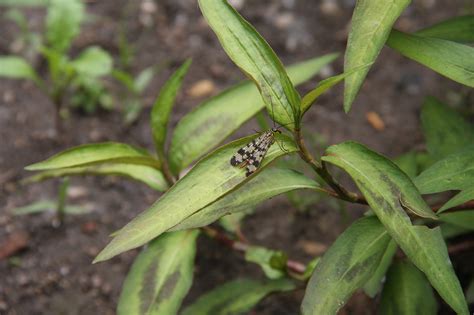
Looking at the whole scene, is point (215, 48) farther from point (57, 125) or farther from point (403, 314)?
point (403, 314)

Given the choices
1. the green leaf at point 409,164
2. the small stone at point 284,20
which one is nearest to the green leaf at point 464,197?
the green leaf at point 409,164

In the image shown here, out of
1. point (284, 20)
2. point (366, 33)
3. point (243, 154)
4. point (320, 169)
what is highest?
point (366, 33)

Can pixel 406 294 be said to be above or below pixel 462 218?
below

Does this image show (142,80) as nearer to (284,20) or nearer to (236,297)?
(284,20)

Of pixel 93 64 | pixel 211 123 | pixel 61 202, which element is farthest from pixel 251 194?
pixel 93 64

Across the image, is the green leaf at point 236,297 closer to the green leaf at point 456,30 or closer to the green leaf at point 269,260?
the green leaf at point 269,260

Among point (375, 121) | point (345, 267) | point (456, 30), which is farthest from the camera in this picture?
point (375, 121)

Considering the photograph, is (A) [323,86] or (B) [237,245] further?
(B) [237,245]
